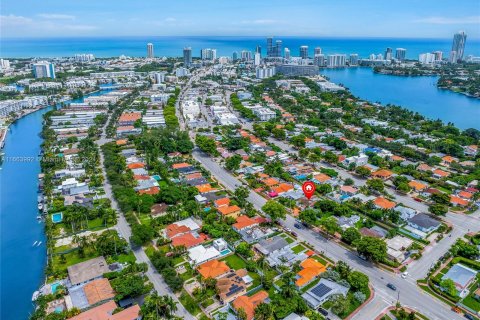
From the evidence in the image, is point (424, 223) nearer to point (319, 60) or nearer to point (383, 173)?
point (383, 173)

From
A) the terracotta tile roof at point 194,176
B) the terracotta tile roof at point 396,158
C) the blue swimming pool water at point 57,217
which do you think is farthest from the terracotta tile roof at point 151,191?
the terracotta tile roof at point 396,158

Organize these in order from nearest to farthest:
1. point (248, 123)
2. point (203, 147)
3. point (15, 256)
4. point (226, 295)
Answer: point (226, 295), point (15, 256), point (203, 147), point (248, 123)

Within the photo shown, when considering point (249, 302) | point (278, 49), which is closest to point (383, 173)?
point (249, 302)

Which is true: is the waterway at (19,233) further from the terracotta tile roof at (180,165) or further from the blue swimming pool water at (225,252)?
the terracotta tile roof at (180,165)

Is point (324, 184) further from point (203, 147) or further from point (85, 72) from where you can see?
point (85, 72)

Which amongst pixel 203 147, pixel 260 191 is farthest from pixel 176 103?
pixel 260 191

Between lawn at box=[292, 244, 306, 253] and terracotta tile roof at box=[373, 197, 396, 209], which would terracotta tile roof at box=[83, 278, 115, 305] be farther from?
terracotta tile roof at box=[373, 197, 396, 209]
